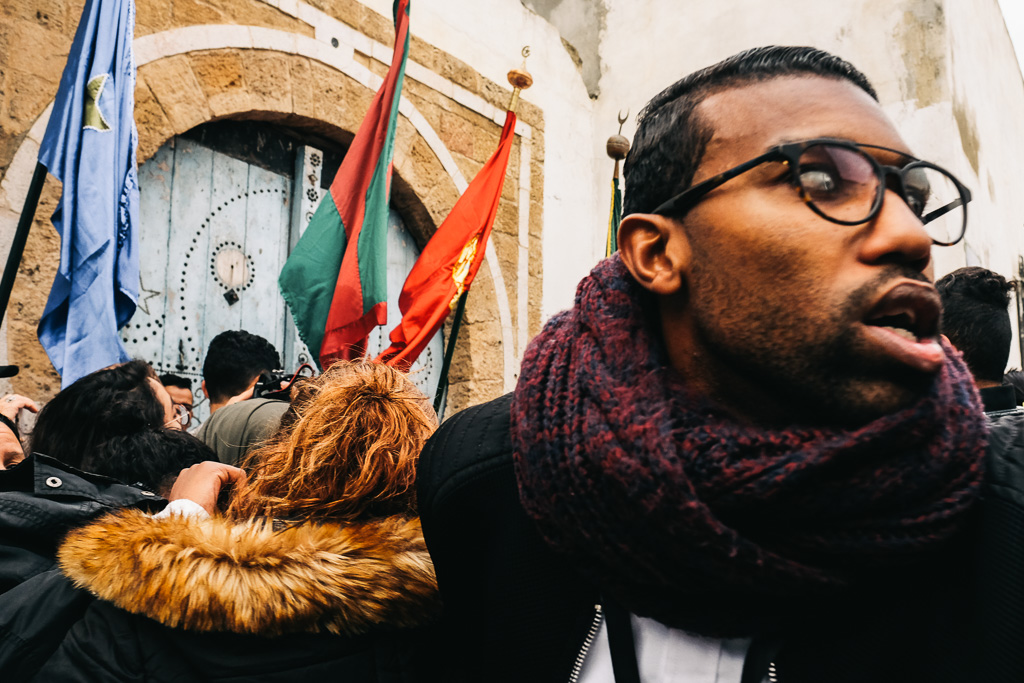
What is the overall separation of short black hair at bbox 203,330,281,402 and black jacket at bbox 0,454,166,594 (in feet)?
6.46

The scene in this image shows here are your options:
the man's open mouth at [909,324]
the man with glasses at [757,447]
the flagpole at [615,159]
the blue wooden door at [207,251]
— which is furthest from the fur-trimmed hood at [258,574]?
the flagpole at [615,159]

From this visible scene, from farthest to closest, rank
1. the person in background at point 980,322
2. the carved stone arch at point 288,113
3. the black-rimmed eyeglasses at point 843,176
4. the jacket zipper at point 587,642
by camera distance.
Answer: the carved stone arch at point 288,113 → the person in background at point 980,322 → the jacket zipper at point 587,642 → the black-rimmed eyeglasses at point 843,176

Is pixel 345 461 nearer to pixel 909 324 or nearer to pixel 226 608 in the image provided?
pixel 226 608

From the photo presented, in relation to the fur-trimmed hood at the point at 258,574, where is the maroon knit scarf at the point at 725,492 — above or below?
above

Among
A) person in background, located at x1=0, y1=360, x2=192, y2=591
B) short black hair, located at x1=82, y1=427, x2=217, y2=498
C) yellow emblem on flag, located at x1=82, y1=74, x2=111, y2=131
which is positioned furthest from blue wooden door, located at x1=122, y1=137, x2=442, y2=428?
short black hair, located at x1=82, y1=427, x2=217, y2=498

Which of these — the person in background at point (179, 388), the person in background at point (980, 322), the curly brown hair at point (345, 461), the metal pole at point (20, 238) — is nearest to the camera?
the curly brown hair at point (345, 461)

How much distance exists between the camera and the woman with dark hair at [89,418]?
2.05 meters

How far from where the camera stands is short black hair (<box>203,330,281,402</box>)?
352 centimetres

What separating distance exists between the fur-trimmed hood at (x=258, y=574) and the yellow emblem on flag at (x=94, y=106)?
2.16m

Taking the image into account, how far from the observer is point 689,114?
115 centimetres

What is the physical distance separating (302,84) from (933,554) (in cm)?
445

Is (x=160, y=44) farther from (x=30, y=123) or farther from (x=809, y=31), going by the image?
(x=809, y=31)

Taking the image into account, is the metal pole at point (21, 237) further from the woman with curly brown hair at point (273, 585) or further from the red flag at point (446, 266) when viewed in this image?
the woman with curly brown hair at point (273, 585)

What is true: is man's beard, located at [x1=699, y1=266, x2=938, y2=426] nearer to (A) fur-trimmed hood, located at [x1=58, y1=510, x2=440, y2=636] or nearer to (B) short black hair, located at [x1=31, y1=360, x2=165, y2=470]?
(A) fur-trimmed hood, located at [x1=58, y1=510, x2=440, y2=636]
